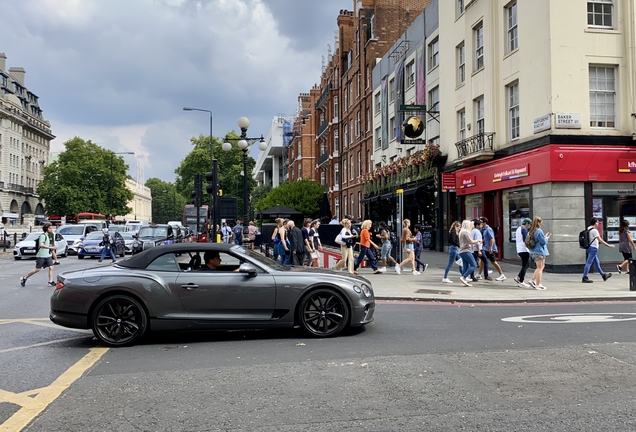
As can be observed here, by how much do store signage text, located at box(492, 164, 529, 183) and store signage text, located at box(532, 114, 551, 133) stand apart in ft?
4.03

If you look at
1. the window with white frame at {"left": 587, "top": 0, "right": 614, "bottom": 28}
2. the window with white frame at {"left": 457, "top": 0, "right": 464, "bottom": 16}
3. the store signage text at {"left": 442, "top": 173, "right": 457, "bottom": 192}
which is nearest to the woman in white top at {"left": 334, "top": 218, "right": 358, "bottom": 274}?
the store signage text at {"left": 442, "top": 173, "right": 457, "bottom": 192}

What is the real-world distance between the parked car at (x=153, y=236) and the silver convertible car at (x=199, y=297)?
72.4 feet

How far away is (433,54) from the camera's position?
90.7 ft

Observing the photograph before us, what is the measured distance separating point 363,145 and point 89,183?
53.6 metres

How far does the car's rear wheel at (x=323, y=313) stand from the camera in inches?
288

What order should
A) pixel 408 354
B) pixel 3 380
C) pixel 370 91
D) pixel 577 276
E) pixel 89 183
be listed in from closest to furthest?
pixel 3 380 → pixel 408 354 → pixel 577 276 → pixel 370 91 → pixel 89 183

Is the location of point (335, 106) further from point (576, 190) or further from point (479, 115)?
point (576, 190)

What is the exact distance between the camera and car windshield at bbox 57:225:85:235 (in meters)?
32.2

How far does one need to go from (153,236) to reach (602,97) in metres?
23.0

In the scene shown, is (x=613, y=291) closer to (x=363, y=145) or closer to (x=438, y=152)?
(x=438, y=152)

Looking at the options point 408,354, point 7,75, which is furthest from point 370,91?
point 7,75

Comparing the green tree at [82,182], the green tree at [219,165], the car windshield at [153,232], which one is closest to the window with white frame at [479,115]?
the car windshield at [153,232]

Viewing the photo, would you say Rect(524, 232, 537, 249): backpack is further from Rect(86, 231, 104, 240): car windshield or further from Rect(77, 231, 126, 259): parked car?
Rect(86, 231, 104, 240): car windshield

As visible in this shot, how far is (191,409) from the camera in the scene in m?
4.49
